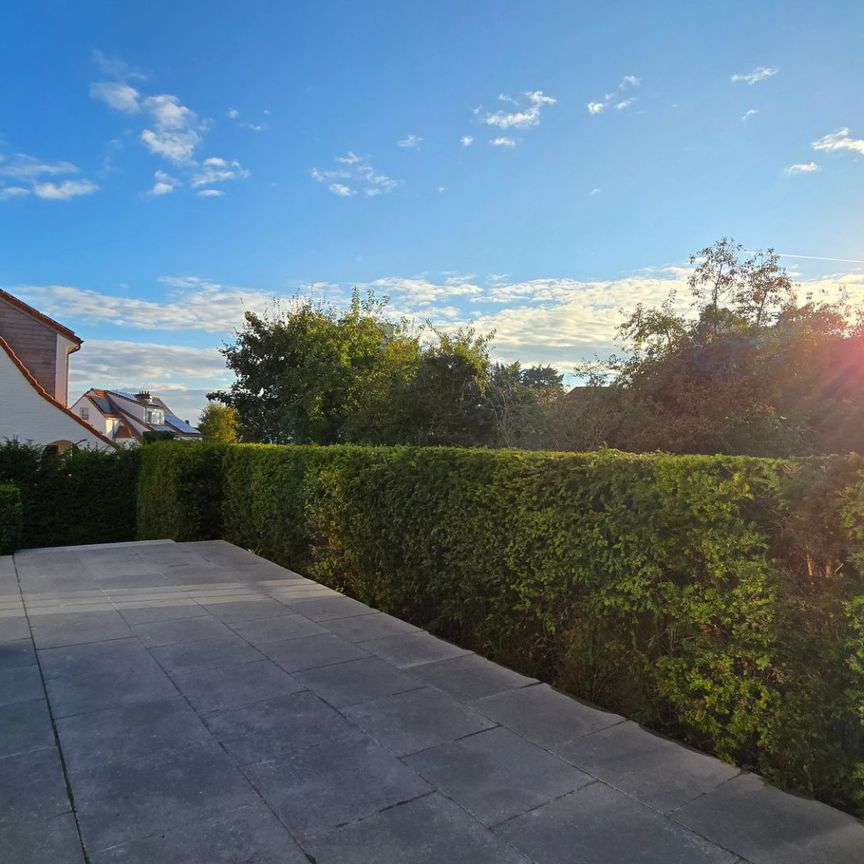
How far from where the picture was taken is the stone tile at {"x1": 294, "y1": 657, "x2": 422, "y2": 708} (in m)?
3.75

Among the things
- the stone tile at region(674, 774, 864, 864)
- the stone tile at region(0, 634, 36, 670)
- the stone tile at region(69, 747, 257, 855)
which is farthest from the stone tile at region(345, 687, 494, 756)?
the stone tile at region(0, 634, 36, 670)

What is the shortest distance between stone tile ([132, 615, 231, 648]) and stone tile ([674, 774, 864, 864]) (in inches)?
149

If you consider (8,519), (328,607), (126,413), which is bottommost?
(328,607)

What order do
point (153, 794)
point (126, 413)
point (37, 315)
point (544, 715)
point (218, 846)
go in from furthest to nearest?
point (126, 413) < point (37, 315) < point (544, 715) < point (153, 794) < point (218, 846)

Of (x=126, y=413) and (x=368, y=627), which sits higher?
(x=126, y=413)

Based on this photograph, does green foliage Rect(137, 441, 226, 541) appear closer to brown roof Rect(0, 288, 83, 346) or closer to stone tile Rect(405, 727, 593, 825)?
stone tile Rect(405, 727, 593, 825)

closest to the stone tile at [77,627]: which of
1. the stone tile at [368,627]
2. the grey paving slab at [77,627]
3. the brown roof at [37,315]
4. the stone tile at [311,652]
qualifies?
the grey paving slab at [77,627]

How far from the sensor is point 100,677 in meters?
4.01

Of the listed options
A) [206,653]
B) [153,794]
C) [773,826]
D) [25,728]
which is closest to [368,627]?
[206,653]

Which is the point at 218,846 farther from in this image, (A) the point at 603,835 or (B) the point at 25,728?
(B) the point at 25,728

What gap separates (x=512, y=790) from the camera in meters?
2.69

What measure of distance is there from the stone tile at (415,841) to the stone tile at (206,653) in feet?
7.23

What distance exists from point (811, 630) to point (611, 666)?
130 cm

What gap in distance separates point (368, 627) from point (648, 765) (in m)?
2.84
